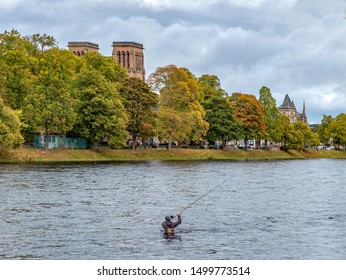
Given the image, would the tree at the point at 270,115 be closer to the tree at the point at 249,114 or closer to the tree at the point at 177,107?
the tree at the point at 249,114

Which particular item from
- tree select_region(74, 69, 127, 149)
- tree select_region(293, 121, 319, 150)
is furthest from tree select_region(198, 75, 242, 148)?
tree select_region(293, 121, 319, 150)

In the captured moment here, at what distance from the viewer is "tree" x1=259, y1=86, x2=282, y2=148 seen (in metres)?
161

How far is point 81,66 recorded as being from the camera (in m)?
129

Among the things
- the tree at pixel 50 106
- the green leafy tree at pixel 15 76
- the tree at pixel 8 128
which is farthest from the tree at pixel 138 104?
the tree at pixel 8 128

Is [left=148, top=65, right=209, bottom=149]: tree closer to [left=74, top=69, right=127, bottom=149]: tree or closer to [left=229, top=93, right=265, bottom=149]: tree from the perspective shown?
[left=74, top=69, right=127, bottom=149]: tree

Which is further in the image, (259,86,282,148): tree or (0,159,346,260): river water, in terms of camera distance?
(259,86,282,148): tree

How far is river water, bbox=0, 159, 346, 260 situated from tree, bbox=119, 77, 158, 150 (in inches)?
2343

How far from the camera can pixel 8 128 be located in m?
86.4

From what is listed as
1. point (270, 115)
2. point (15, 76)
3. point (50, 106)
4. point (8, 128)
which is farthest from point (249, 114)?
point (8, 128)

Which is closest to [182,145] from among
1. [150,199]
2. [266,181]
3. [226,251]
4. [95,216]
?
[266,181]

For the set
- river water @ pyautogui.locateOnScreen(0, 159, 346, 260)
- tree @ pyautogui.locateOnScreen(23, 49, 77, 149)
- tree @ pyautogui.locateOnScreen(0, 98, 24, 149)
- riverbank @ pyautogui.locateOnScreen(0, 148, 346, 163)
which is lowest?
river water @ pyautogui.locateOnScreen(0, 159, 346, 260)

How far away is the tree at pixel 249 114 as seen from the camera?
5822 inches
